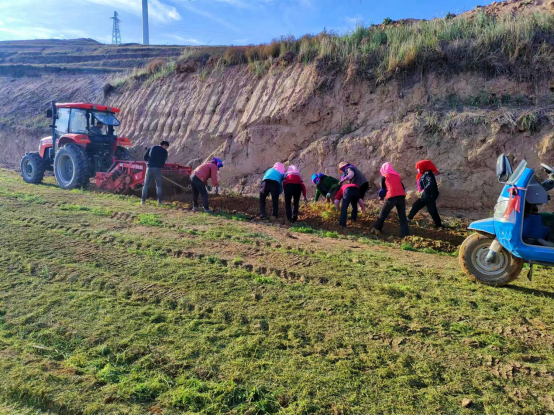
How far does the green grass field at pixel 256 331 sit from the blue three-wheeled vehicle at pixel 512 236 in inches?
11.6

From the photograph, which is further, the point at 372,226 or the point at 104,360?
the point at 372,226

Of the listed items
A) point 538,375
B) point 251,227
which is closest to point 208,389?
point 538,375

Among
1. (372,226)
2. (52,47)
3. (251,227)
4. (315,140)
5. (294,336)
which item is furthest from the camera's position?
(52,47)

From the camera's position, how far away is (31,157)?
1357cm

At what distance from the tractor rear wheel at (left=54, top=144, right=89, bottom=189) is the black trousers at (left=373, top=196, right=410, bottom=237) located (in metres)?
8.66

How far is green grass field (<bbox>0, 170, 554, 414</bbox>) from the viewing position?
2.98 metres

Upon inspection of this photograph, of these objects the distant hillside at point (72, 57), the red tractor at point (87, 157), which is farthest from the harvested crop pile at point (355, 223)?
the distant hillside at point (72, 57)

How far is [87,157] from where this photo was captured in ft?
41.6

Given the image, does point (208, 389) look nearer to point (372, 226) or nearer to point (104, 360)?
point (104, 360)

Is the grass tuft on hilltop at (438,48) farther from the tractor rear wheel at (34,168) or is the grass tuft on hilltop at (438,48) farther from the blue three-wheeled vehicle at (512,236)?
the tractor rear wheel at (34,168)

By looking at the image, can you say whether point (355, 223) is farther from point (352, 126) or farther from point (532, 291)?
point (532, 291)

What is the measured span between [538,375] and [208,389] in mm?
2579

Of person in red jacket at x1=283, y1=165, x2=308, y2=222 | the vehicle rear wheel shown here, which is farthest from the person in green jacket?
the vehicle rear wheel

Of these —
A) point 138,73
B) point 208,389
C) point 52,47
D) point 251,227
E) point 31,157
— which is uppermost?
point 52,47
